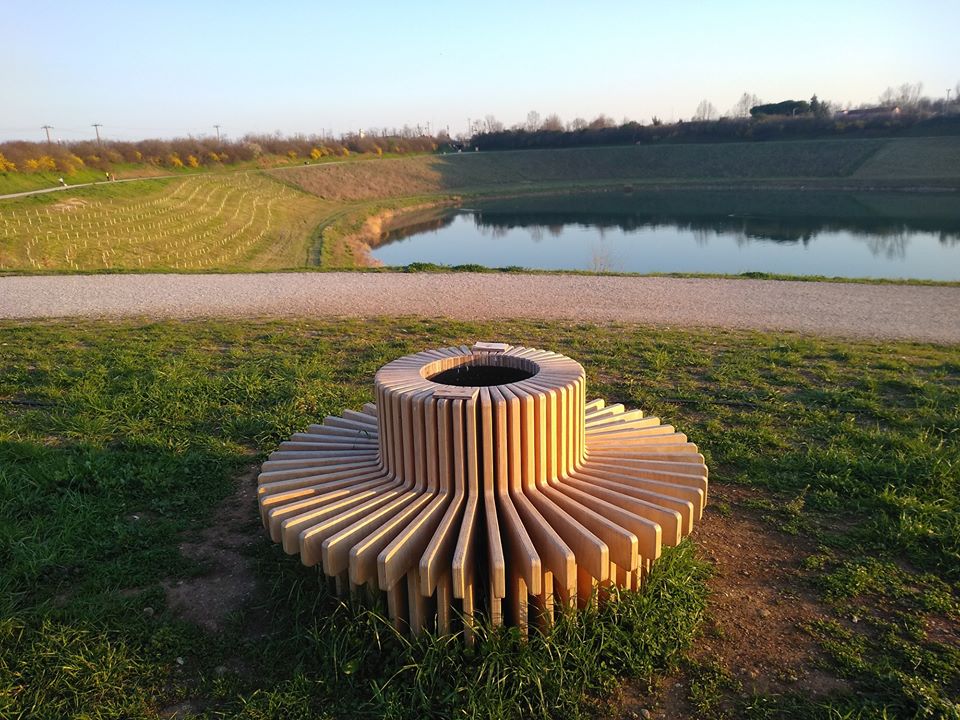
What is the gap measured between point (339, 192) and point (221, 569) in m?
43.5

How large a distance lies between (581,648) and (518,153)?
2535 inches

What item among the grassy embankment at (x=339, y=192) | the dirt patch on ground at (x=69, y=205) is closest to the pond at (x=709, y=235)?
the grassy embankment at (x=339, y=192)

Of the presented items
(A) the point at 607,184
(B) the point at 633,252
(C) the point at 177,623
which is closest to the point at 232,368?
(C) the point at 177,623

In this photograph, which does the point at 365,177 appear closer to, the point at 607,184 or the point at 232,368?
the point at 607,184

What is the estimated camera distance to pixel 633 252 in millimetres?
24938

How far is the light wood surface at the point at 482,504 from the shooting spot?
2.64 meters

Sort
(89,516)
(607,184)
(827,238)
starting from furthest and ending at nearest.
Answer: (607,184) < (827,238) < (89,516)

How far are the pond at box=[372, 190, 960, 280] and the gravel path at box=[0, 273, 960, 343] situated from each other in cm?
828

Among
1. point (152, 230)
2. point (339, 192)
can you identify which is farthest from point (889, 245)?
point (339, 192)

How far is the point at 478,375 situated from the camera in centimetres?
372

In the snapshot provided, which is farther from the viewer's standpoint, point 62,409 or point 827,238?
point 827,238

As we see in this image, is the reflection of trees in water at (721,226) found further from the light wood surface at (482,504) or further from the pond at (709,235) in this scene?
the light wood surface at (482,504)

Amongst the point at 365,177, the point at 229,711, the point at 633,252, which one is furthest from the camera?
the point at 365,177

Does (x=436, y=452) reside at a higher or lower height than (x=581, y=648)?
higher
